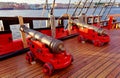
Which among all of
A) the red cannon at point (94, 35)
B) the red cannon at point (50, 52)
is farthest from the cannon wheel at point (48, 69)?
the red cannon at point (94, 35)

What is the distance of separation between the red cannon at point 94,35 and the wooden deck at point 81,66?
40cm

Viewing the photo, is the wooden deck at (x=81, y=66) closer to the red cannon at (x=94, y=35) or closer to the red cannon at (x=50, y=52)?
the red cannon at (x=50, y=52)

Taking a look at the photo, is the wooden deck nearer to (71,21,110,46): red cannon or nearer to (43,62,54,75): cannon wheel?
(43,62,54,75): cannon wheel

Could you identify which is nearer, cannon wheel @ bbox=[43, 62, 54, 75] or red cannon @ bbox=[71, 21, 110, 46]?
cannon wheel @ bbox=[43, 62, 54, 75]

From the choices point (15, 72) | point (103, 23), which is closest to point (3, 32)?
point (15, 72)

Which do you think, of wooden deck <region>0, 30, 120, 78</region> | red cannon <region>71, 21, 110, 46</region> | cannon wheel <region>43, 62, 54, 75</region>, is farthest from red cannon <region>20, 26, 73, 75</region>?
red cannon <region>71, 21, 110, 46</region>

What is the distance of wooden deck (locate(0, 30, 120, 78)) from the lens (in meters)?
3.15

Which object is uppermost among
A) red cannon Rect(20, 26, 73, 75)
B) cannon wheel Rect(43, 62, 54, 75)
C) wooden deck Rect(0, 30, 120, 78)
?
red cannon Rect(20, 26, 73, 75)

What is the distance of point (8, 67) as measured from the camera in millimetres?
3523

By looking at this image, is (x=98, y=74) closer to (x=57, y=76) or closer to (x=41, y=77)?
(x=57, y=76)

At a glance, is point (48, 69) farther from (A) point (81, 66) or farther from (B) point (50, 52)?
(A) point (81, 66)

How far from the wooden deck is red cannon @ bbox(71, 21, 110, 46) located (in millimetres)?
403

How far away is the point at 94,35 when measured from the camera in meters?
5.14

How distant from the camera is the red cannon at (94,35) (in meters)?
4.97
